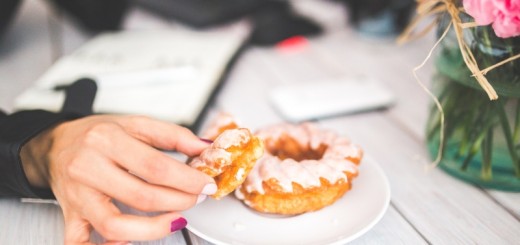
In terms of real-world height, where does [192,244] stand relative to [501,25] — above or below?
below

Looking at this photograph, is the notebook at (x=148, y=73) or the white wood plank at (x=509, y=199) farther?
the notebook at (x=148, y=73)

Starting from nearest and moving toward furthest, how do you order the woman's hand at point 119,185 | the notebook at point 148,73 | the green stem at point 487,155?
1. the woman's hand at point 119,185
2. the green stem at point 487,155
3. the notebook at point 148,73

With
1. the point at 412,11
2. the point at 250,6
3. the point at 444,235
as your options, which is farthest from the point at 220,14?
the point at 444,235

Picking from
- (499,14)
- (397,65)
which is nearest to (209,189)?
(499,14)

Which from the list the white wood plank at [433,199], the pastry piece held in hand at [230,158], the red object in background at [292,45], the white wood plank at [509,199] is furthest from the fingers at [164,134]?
the red object in background at [292,45]

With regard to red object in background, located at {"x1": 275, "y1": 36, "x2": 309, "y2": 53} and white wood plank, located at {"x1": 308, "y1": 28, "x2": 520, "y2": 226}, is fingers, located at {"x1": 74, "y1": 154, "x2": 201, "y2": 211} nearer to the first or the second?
white wood plank, located at {"x1": 308, "y1": 28, "x2": 520, "y2": 226}

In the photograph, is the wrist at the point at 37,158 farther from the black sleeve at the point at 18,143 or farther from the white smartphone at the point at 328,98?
the white smartphone at the point at 328,98

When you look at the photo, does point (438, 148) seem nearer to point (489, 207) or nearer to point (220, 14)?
point (489, 207)
